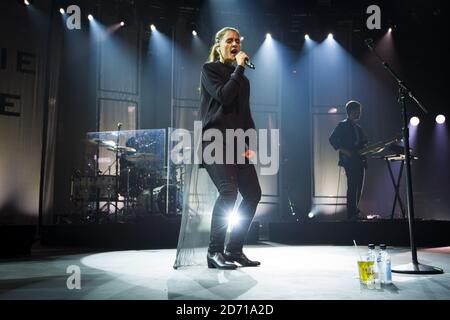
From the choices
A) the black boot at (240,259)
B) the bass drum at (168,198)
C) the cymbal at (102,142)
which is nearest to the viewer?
the black boot at (240,259)

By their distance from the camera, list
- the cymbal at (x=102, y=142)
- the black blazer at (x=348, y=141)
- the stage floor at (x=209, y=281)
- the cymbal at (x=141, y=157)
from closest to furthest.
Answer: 1. the stage floor at (x=209, y=281)
2. the black blazer at (x=348, y=141)
3. the cymbal at (x=102, y=142)
4. the cymbal at (x=141, y=157)

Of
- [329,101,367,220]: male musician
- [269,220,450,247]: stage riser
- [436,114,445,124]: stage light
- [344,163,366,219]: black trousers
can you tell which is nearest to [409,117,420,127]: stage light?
[436,114,445,124]: stage light

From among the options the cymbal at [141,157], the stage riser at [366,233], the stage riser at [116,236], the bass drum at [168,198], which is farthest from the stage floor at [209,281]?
the bass drum at [168,198]

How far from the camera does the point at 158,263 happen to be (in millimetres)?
3312

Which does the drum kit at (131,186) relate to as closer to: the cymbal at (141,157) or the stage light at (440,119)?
the cymbal at (141,157)

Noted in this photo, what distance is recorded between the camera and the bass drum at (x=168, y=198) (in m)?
7.33

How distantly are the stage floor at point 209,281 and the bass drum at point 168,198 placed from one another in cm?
372

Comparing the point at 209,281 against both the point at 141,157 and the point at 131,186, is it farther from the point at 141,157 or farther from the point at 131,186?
the point at 131,186

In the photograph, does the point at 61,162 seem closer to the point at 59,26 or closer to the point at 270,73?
the point at 59,26

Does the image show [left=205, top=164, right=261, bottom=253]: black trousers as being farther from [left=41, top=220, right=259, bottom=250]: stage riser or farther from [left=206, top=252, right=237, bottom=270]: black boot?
[left=41, top=220, right=259, bottom=250]: stage riser

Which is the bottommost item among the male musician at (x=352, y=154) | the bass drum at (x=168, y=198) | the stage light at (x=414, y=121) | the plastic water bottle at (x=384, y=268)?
the plastic water bottle at (x=384, y=268)

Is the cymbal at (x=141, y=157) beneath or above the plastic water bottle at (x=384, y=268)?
above

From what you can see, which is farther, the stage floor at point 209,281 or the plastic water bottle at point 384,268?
the plastic water bottle at point 384,268

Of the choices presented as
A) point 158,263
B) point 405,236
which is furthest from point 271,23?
point 158,263
